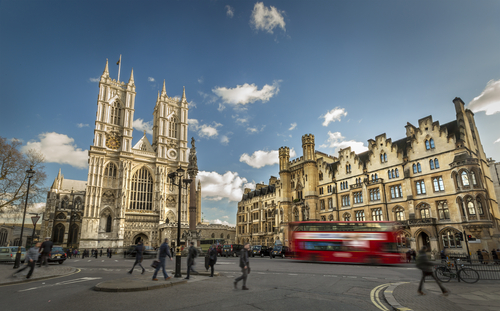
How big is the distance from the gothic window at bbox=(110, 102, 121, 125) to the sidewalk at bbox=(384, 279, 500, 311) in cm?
6505

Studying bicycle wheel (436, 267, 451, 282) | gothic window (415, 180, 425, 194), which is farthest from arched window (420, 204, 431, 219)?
bicycle wheel (436, 267, 451, 282)

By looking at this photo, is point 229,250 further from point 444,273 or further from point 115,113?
point 115,113

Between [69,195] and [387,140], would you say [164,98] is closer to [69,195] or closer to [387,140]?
[69,195]

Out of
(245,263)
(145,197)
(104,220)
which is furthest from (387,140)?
(104,220)

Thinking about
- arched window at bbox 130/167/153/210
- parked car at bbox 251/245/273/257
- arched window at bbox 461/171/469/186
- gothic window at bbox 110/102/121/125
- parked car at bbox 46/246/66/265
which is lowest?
parked car at bbox 251/245/273/257

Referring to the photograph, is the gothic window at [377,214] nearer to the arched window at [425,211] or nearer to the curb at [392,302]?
the arched window at [425,211]

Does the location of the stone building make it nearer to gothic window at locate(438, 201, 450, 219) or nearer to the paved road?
gothic window at locate(438, 201, 450, 219)

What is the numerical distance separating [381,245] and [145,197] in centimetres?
5195

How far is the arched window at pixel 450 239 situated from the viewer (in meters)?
29.1

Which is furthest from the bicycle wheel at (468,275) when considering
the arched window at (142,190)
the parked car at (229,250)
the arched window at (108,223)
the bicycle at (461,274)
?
the arched window at (142,190)

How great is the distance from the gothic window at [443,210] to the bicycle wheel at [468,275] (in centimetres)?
2220

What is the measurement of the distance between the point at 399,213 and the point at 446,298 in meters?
29.6

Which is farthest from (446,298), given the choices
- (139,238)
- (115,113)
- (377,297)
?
(115,113)

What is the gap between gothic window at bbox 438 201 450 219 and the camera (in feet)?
99.8
